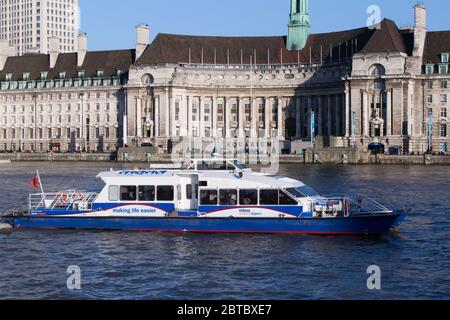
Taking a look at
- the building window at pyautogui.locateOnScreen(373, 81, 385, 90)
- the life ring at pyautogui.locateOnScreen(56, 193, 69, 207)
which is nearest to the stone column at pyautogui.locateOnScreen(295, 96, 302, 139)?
the building window at pyautogui.locateOnScreen(373, 81, 385, 90)

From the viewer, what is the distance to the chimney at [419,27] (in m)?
150

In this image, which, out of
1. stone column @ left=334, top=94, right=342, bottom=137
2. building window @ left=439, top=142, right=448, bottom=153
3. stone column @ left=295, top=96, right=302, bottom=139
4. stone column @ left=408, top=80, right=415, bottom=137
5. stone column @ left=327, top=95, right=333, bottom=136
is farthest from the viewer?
stone column @ left=295, top=96, right=302, bottom=139

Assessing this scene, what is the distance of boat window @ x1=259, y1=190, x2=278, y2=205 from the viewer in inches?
1801

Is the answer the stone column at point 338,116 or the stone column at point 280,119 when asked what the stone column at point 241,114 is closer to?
the stone column at point 280,119

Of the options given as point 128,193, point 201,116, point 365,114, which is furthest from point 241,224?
point 201,116

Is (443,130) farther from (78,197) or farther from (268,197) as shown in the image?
(78,197)

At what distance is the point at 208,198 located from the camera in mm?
46688

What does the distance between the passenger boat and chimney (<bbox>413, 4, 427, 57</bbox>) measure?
107789 millimetres

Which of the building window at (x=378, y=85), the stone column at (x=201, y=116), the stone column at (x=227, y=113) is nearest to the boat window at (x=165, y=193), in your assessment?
the building window at (x=378, y=85)

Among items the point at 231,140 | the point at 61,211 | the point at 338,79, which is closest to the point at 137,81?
the point at 231,140

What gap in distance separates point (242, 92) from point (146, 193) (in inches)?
5159

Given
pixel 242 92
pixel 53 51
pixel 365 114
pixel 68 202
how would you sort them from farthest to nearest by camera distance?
1. pixel 53 51
2. pixel 242 92
3. pixel 365 114
4. pixel 68 202

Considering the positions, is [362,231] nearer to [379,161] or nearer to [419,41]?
[379,161]

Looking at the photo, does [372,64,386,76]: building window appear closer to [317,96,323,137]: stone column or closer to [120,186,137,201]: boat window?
[317,96,323,137]: stone column
